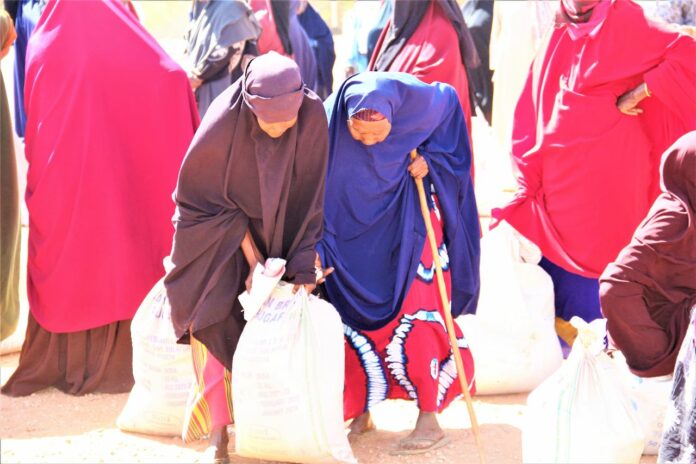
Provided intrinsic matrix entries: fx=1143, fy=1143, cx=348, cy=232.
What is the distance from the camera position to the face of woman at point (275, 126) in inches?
165

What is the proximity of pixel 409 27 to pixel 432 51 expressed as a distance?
206 millimetres

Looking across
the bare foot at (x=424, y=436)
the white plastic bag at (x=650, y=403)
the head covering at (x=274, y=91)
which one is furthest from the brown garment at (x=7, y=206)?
the white plastic bag at (x=650, y=403)

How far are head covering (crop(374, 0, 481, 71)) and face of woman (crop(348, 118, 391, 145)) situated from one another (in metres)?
2.20

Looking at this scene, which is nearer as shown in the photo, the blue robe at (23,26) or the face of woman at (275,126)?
the face of woman at (275,126)

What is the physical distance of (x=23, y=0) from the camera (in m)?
5.68

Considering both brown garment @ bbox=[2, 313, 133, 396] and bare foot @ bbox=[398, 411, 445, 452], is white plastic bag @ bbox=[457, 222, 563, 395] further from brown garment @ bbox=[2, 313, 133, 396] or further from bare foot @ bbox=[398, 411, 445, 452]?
brown garment @ bbox=[2, 313, 133, 396]

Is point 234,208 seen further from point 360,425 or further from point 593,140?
point 593,140

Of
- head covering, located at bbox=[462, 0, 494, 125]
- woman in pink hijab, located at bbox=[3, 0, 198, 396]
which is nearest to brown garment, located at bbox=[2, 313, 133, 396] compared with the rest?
woman in pink hijab, located at bbox=[3, 0, 198, 396]

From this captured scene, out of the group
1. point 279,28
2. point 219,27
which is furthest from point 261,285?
point 279,28

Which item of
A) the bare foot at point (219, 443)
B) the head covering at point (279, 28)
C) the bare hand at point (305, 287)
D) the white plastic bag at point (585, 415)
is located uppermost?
the head covering at point (279, 28)

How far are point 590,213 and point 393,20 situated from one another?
1.79m

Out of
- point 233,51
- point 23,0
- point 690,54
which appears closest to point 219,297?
point 23,0

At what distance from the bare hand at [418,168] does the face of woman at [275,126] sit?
741 mm

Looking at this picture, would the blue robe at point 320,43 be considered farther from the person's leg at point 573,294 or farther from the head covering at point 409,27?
the person's leg at point 573,294
